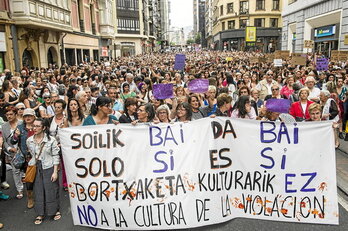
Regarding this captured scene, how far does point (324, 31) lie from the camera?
968 inches

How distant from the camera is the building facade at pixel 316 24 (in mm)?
20364

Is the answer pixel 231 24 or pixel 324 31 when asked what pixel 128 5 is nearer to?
pixel 231 24

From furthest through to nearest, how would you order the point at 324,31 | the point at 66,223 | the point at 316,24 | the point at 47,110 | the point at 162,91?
the point at 316,24
the point at 324,31
the point at 47,110
the point at 162,91
the point at 66,223

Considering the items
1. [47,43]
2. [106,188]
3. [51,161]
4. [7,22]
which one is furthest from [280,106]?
[47,43]

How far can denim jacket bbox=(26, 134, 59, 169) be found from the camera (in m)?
4.20

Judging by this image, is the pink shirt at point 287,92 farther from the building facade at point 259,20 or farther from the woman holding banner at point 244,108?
the building facade at point 259,20

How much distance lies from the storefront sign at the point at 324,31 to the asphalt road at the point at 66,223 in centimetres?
2257

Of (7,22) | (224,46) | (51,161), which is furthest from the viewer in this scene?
(224,46)

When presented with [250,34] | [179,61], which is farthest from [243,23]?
[179,61]

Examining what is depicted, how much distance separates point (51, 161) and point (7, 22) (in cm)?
1490

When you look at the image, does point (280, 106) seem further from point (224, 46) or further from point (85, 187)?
point (224, 46)

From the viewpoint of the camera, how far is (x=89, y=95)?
783cm

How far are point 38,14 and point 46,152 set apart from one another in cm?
1625

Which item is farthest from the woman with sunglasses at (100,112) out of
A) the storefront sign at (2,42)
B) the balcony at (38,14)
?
the balcony at (38,14)
